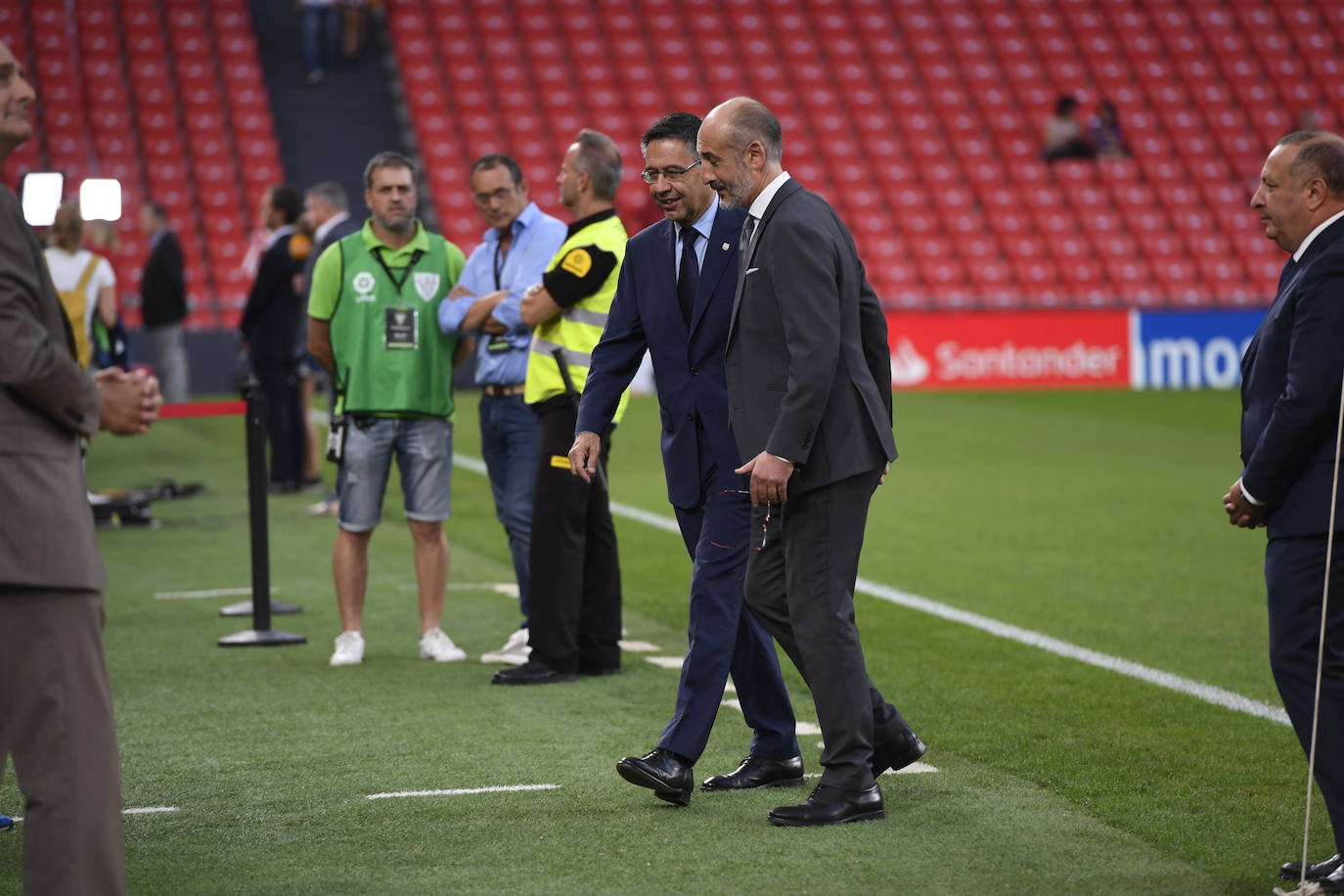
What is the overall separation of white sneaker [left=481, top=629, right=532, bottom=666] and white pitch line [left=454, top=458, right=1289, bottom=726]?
2.10 metres

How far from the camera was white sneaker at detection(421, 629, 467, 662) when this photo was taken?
23.2 ft

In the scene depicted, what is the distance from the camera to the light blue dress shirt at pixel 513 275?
6.84 metres

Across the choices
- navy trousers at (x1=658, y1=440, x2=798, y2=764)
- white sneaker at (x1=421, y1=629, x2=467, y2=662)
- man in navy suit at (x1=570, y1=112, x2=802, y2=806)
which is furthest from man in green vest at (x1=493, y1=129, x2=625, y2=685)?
navy trousers at (x1=658, y1=440, x2=798, y2=764)

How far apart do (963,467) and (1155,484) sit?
172 centimetres

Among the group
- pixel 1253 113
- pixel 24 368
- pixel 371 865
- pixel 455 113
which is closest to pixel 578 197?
pixel 371 865


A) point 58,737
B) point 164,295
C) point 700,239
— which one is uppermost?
point 164,295

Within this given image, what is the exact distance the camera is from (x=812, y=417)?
4.30m

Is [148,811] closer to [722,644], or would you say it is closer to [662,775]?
[662,775]

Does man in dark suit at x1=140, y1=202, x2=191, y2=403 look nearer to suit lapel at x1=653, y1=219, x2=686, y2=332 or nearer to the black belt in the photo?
the black belt

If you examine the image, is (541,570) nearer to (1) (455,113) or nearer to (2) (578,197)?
(2) (578,197)

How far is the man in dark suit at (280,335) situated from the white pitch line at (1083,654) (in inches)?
202

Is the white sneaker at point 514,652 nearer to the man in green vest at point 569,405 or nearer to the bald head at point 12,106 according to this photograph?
the man in green vest at point 569,405

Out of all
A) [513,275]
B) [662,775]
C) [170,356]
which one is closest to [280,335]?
[170,356]

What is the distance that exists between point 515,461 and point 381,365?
2.19 ft
